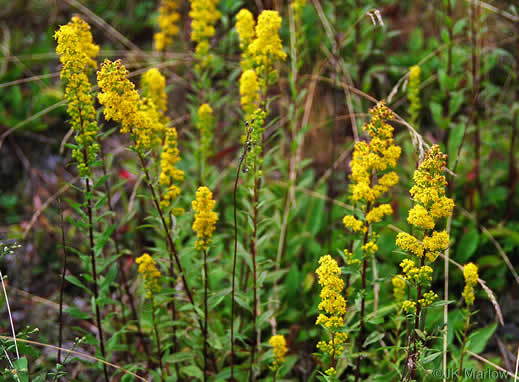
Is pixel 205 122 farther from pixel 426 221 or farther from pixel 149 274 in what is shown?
pixel 426 221

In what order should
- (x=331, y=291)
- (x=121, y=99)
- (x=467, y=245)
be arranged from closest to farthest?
(x=331, y=291)
(x=121, y=99)
(x=467, y=245)

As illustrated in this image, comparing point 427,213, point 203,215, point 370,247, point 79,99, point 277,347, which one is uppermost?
point 79,99

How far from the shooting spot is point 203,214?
250 cm

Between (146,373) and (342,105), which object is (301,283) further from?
(342,105)

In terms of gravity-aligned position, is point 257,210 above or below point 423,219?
below

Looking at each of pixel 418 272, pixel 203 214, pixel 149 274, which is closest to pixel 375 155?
pixel 418 272

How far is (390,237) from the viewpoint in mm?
4324

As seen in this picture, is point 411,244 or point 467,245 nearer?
point 411,244

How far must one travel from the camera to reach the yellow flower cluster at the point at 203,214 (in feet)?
8.05

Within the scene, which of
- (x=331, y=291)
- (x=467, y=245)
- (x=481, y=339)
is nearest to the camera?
(x=331, y=291)

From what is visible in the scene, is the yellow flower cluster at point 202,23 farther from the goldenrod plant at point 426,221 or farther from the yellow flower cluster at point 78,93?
the goldenrod plant at point 426,221

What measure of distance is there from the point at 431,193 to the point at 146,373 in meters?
2.43

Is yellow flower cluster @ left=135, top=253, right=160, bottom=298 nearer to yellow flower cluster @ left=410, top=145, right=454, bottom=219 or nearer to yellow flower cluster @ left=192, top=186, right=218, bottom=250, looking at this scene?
yellow flower cluster @ left=192, top=186, right=218, bottom=250

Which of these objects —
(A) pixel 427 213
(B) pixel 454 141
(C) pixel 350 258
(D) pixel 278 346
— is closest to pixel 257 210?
(C) pixel 350 258
